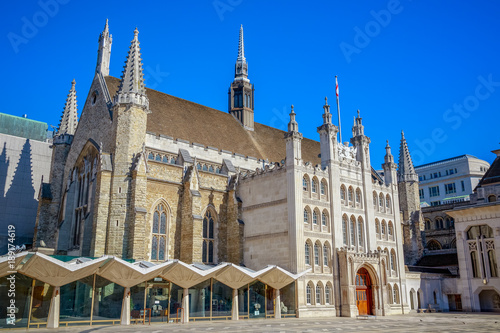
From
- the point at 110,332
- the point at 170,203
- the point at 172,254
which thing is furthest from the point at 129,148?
the point at 110,332

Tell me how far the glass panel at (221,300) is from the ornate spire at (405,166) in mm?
33792

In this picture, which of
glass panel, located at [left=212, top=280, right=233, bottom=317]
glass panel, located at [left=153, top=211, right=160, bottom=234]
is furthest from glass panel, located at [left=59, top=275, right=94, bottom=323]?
glass panel, located at [left=153, top=211, right=160, bottom=234]

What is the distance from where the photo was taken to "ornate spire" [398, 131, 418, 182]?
5553cm

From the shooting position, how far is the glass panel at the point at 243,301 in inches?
1139

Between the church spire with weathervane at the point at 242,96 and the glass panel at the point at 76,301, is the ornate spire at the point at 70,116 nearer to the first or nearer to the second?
the church spire with weathervane at the point at 242,96

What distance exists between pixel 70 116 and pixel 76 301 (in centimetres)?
2288

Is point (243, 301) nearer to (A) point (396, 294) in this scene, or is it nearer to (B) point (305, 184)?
(B) point (305, 184)

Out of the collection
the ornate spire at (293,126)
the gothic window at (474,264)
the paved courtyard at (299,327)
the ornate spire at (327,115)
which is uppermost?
the ornate spire at (327,115)

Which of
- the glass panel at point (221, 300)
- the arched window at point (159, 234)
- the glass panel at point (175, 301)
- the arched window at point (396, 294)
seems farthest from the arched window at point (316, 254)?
the glass panel at point (175, 301)

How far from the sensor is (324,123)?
122 feet

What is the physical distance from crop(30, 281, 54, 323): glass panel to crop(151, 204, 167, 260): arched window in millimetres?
10612

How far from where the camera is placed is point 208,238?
36.4 meters

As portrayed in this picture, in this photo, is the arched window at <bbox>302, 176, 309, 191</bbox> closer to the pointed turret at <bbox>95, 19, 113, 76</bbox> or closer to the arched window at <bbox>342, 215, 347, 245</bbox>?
the arched window at <bbox>342, 215, 347, 245</bbox>

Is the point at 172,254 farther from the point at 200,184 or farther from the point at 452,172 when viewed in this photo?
the point at 452,172
